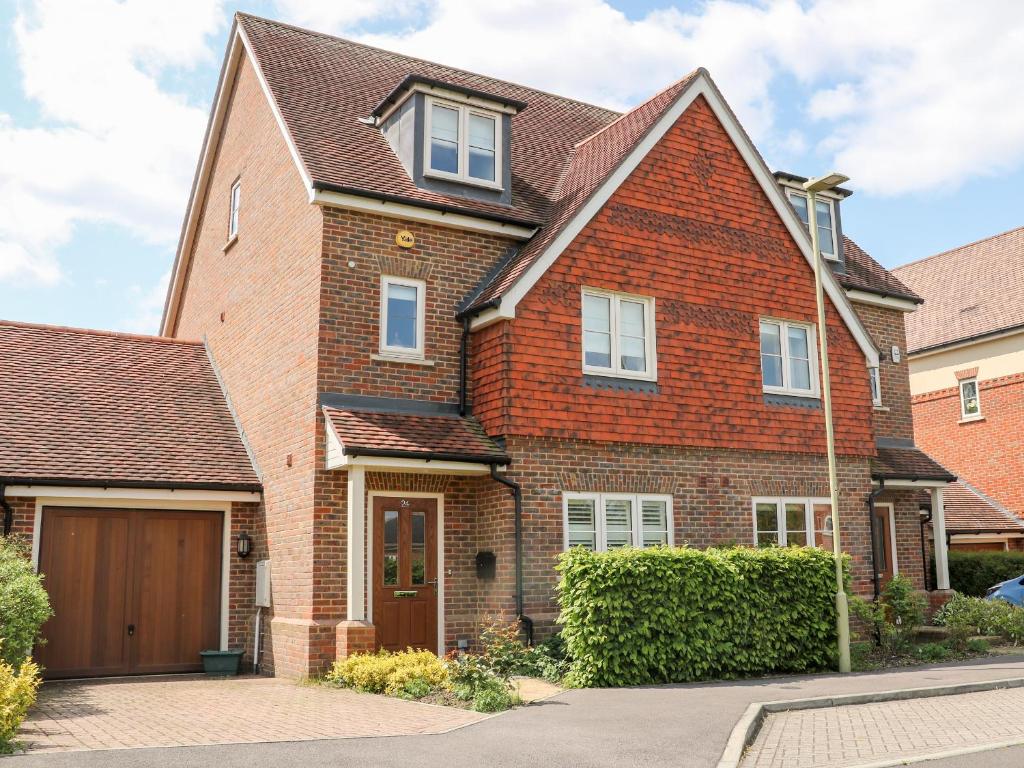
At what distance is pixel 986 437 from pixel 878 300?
921cm

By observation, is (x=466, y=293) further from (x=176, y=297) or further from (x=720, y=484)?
(x=176, y=297)

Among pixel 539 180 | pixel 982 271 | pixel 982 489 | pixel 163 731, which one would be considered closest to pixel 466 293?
pixel 539 180

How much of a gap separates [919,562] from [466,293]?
11.5 metres

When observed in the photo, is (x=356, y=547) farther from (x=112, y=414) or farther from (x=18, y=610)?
(x=112, y=414)

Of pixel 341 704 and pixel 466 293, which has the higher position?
pixel 466 293

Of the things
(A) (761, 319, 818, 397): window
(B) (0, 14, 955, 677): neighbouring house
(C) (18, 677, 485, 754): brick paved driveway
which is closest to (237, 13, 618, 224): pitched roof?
(B) (0, 14, 955, 677): neighbouring house

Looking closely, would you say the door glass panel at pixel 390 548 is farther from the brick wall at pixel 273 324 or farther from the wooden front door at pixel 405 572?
the brick wall at pixel 273 324

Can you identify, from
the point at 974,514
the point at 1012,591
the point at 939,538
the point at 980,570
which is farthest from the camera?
the point at 974,514

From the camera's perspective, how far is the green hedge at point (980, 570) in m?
23.6

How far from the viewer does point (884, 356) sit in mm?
20766

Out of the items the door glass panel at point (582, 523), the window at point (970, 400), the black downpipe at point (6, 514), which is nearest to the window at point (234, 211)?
the black downpipe at point (6, 514)

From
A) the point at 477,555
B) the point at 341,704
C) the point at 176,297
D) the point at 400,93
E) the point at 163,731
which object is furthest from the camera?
the point at 176,297

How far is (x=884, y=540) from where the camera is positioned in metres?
19.8

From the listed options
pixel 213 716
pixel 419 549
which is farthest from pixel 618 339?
pixel 213 716
